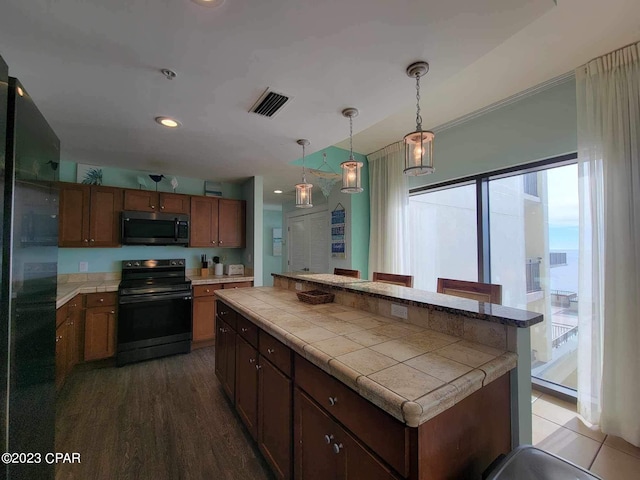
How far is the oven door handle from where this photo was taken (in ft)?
10.1

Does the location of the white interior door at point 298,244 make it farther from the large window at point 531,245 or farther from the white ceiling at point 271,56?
the white ceiling at point 271,56

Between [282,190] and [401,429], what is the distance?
4.52m

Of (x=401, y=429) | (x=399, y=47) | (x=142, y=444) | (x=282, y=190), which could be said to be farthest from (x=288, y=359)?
(x=282, y=190)

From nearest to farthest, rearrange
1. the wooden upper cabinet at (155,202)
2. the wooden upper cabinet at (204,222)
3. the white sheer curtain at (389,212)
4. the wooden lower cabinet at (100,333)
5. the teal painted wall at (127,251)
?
the wooden lower cabinet at (100,333) < the teal painted wall at (127,251) < the wooden upper cabinet at (155,202) < the white sheer curtain at (389,212) < the wooden upper cabinet at (204,222)

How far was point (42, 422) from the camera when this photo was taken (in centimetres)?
118

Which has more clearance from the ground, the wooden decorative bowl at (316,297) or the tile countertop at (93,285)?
the wooden decorative bowl at (316,297)

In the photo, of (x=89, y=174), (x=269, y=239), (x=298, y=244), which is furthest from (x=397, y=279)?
(x=269, y=239)

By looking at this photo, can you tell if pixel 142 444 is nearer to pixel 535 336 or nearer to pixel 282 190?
pixel 535 336

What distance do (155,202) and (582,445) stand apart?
193 inches

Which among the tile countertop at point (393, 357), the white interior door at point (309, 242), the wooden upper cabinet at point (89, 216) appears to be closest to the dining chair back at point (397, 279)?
the tile countertop at point (393, 357)

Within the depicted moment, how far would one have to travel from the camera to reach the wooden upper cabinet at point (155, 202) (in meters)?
3.47

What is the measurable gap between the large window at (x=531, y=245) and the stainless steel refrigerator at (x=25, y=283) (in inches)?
142

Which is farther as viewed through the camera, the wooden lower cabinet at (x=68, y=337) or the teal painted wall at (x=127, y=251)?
the teal painted wall at (x=127, y=251)

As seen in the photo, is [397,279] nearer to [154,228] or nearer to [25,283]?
[25,283]
